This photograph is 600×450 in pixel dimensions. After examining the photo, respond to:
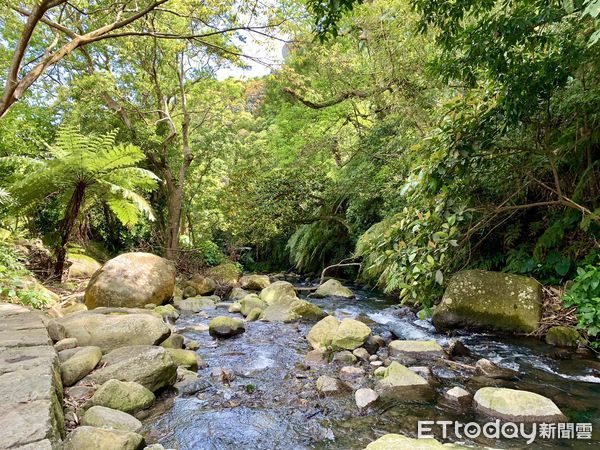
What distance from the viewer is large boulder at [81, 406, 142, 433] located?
2.49 m

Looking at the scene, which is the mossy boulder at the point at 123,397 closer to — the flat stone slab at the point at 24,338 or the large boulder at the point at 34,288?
the flat stone slab at the point at 24,338

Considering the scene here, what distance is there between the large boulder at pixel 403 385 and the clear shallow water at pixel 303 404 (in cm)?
13

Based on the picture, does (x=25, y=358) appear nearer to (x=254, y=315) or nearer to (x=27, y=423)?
(x=27, y=423)

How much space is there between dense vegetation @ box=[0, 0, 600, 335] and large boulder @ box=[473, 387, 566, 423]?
0.97m

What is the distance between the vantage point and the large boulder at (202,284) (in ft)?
31.1

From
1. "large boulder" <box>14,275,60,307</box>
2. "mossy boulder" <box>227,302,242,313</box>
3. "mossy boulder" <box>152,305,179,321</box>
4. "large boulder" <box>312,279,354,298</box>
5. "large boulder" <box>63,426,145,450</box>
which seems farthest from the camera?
"large boulder" <box>312,279,354,298</box>

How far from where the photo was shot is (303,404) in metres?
3.23

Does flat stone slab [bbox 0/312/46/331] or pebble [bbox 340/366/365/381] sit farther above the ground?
flat stone slab [bbox 0/312/46/331]

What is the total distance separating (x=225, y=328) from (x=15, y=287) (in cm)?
290

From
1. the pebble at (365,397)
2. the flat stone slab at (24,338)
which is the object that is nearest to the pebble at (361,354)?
the pebble at (365,397)

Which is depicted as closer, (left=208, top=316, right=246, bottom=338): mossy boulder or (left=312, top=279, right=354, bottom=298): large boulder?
(left=208, top=316, right=246, bottom=338): mossy boulder

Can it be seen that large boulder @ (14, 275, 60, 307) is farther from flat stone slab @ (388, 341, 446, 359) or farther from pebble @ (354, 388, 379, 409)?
flat stone slab @ (388, 341, 446, 359)

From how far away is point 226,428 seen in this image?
2.85m

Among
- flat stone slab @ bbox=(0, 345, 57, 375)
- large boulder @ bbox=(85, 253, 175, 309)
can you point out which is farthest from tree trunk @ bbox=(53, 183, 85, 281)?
flat stone slab @ bbox=(0, 345, 57, 375)
